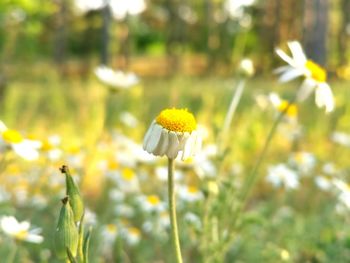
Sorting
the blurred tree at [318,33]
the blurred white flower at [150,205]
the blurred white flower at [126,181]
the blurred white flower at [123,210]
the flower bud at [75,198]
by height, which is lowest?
the flower bud at [75,198]

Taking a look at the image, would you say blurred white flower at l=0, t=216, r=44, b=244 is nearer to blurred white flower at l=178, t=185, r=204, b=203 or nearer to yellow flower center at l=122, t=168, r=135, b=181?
blurred white flower at l=178, t=185, r=204, b=203

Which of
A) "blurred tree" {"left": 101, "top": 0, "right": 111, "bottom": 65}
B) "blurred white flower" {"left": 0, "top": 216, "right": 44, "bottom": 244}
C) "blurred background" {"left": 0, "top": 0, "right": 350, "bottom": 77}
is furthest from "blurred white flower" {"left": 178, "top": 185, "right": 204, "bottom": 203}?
"blurred tree" {"left": 101, "top": 0, "right": 111, "bottom": 65}

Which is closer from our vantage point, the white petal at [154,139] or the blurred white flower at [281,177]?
the white petal at [154,139]

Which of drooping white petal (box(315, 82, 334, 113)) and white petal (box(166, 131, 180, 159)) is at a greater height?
drooping white petal (box(315, 82, 334, 113))

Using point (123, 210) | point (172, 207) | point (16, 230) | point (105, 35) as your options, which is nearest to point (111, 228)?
point (123, 210)

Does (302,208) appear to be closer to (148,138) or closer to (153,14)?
(148,138)

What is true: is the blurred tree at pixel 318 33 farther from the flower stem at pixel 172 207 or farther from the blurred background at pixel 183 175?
the flower stem at pixel 172 207

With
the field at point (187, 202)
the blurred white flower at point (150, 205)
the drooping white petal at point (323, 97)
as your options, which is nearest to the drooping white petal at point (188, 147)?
the field at point (187, 202)

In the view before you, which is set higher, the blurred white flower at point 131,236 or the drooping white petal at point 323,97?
the blurred white flower at point 131,236
